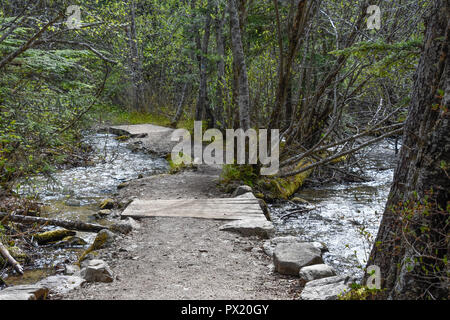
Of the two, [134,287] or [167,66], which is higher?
[167,66]

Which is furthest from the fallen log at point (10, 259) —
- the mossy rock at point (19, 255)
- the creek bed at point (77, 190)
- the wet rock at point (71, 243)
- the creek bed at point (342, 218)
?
the creek bed at point (342, 218)

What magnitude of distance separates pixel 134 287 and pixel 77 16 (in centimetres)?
354

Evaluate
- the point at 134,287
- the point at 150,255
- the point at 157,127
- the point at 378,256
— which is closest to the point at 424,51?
the point at 378,256

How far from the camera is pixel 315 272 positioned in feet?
12.5

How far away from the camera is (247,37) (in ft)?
34.4

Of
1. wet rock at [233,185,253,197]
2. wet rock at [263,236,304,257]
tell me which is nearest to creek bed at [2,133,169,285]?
wet rock at [233,185,253,197]

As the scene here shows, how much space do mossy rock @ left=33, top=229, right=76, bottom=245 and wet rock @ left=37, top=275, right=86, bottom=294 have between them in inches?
75.4

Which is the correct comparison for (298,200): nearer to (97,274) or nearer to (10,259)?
(97,274)

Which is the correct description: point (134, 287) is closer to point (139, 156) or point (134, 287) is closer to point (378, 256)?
point (378, 256)

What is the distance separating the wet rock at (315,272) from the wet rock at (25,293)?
8.32 ft

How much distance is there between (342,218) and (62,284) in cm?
303

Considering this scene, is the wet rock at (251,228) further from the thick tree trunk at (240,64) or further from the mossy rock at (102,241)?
the thick tree trunk at (240,64)

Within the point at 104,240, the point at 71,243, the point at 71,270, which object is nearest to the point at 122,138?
the point at 71,243

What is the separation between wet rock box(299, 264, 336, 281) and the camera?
3.79 metres
